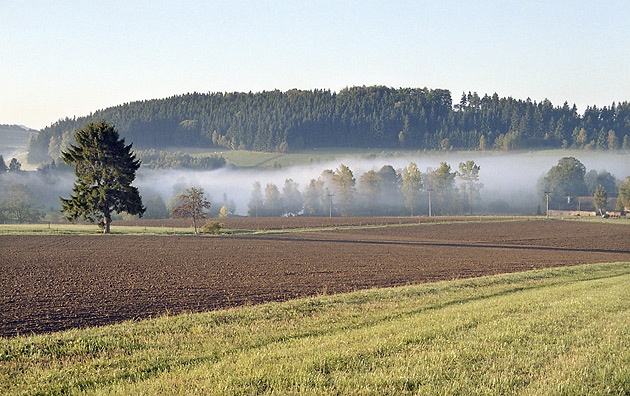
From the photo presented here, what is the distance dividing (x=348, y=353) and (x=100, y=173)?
6285 centimetres

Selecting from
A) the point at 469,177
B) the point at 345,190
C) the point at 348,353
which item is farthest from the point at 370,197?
the point at 348,353

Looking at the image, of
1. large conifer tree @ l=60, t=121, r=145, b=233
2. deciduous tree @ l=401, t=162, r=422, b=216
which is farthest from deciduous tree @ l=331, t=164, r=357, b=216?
large conifer tree @ l=60, t=121, r=145, b=233

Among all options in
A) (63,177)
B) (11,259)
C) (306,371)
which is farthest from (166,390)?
(63,177)

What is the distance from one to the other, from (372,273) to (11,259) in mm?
24946

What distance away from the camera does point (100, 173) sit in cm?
6431

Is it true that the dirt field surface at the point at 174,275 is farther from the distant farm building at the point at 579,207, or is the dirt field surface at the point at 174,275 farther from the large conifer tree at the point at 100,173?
the distant farm building at the point at 579,207

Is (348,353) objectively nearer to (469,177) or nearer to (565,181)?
(469,177)

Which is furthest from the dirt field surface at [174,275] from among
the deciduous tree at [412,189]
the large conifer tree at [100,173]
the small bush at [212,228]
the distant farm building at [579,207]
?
the distant farm building at [579,207]

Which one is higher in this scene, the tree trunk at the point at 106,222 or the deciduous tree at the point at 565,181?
the deciduous tree at the point at 565,181

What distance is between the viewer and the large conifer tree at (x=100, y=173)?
6291 centimetres

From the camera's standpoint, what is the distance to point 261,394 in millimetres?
7137

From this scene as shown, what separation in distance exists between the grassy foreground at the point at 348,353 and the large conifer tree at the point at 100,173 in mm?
54480

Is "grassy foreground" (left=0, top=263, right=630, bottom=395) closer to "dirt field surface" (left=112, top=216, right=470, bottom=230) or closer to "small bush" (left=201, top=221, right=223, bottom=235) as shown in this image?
"small bush" (left=201, top=221, right=223, bottom=235)

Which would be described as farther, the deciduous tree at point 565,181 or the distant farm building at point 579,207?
the deciduous tree at point 565,181
